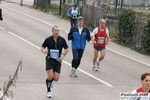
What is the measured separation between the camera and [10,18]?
2331cm

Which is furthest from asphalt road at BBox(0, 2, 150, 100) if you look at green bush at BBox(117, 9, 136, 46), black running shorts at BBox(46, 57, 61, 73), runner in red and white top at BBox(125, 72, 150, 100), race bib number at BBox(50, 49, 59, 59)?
runner in red and white top at BBox(125, 72, 150, 100)

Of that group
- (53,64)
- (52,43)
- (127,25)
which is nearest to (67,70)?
(53,64)

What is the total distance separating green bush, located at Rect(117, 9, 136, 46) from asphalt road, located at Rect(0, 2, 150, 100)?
65 cm

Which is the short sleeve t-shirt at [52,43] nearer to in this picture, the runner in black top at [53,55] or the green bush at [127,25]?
the runner in black top at [53,55]

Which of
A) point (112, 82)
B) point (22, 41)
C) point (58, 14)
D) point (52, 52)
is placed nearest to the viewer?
point (52, 52)

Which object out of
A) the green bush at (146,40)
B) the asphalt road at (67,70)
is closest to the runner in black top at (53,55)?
the asphalt road at (67,70)

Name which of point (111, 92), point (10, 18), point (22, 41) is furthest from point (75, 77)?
point (10, 18)

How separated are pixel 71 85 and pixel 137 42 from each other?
833cm

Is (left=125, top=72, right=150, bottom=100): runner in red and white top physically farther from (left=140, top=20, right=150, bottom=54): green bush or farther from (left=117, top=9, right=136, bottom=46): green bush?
(left=117, top=9, right=136, bottom=46): green bush

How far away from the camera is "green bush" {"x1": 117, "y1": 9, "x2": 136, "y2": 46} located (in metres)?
17.7

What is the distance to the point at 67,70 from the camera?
12.0 metres

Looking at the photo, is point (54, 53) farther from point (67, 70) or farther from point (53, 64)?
point (67, 70)

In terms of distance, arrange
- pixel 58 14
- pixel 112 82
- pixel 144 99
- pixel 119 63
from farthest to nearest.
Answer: pixel 58 14
pixel 119 63
pixel 112 82
pixel 144 99

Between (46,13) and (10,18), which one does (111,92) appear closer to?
(10,18)
